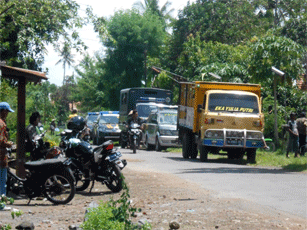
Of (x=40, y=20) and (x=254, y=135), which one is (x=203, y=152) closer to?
(x=254, y=135)

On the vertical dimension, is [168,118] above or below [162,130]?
above

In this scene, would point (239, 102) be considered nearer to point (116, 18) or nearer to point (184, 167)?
point (184, 167)

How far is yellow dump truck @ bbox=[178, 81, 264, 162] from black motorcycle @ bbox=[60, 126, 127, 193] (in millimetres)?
8631

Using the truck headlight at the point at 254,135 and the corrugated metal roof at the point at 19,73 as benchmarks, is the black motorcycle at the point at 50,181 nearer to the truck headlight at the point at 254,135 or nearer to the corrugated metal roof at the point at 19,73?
the corrugated metal roof at the point at 19,73

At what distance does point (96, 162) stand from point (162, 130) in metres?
16.3

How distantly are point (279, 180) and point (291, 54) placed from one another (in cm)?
1504

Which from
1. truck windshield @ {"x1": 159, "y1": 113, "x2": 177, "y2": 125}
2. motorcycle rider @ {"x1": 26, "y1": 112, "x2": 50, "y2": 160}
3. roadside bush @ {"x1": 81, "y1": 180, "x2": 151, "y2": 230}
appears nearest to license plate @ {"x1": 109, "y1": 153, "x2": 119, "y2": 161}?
motorcycle rider @ {"x1": 26, "y1": 112, "x2": 50, "y2": 160}

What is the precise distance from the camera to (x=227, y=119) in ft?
70.1

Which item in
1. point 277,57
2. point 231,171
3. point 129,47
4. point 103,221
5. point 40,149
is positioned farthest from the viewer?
point 129,47

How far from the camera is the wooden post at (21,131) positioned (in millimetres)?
13352

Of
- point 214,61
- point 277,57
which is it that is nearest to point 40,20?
point 277,57

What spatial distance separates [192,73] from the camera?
46688 mm

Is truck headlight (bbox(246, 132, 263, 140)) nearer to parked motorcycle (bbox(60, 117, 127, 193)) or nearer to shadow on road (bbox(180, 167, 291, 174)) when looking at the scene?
shadow on road (bbox(180, 167, 291, 174))

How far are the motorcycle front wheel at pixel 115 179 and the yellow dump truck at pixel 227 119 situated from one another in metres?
8.49
